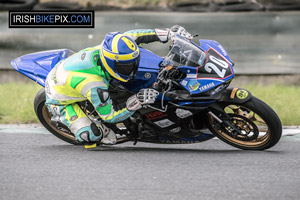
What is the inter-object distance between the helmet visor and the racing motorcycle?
20 cm

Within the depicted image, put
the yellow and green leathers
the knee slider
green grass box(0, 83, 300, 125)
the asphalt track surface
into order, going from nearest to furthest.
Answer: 1. the asphalt track surface
2. the yellow and green leathers
3. the knee slider
4. green grass box(0, 83, 300, 125)

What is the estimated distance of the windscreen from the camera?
18.5 ft

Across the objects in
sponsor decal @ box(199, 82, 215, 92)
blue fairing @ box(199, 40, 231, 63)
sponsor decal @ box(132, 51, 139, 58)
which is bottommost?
sponsor decal @ box(199, 82, 215, 92)

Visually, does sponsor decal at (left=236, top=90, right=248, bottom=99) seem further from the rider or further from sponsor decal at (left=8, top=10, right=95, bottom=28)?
sponsor decal at (left=8, top=10, right=95, bottom=28)

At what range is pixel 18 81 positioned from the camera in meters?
9.49

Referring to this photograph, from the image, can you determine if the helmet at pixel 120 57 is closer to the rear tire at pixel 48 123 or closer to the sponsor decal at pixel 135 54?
the sponsor decal at pixel 135 54

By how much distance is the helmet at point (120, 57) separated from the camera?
5.45m

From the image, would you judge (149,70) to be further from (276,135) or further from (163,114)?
(276,135)

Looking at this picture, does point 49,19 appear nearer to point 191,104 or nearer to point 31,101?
point 31,101

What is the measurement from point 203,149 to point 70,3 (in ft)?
13.3

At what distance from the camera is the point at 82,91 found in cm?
578

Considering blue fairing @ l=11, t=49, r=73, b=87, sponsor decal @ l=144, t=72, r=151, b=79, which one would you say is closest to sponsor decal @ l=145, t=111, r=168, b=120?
sponsor decal @ l=144, t=72, r=151, b=79

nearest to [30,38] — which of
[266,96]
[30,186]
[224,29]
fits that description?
[224,29]

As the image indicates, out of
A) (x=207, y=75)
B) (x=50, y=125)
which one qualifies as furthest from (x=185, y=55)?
(x=50, y=125)
